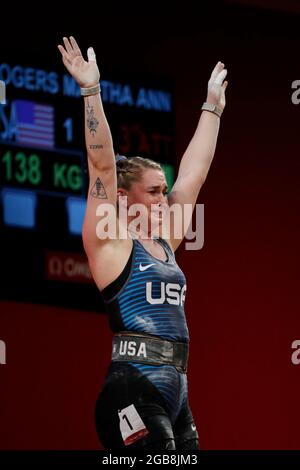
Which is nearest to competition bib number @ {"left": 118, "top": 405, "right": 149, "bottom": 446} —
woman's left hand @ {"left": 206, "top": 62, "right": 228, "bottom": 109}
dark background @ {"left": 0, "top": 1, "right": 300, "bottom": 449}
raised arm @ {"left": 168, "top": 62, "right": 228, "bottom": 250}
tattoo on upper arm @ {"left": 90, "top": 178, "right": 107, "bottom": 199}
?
tattoo on upper arm @ {"left": 90, "top": 178, "right": 107, "bottom": 199}

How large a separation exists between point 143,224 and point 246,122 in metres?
3.34

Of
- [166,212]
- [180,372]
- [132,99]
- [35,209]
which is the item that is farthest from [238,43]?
[180,372]

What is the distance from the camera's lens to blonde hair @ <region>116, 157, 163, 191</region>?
3.58 m

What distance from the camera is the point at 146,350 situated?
3297mm

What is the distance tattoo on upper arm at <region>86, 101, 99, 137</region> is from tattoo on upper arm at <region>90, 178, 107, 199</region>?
0.45 ft

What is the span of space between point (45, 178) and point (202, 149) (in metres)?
1.83

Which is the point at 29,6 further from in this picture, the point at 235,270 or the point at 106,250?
the point at 106,250

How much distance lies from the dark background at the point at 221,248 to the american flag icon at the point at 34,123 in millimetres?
364

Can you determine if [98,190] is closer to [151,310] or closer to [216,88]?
[151,310]

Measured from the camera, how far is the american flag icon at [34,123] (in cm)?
557

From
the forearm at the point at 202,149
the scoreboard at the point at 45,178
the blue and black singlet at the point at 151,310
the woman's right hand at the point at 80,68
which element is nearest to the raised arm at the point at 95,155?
the woman's right hand at the point at 80,68

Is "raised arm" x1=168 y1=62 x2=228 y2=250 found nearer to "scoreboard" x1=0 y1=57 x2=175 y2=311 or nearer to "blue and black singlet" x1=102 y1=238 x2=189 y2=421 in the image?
"blue and black singlet" x1=102 y1=238 x2=189 y2=421

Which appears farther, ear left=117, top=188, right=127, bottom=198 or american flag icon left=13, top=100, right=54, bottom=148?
american flag icon left=13, top=100, right=54, bottom=148

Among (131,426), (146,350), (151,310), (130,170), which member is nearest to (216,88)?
(130,170)
